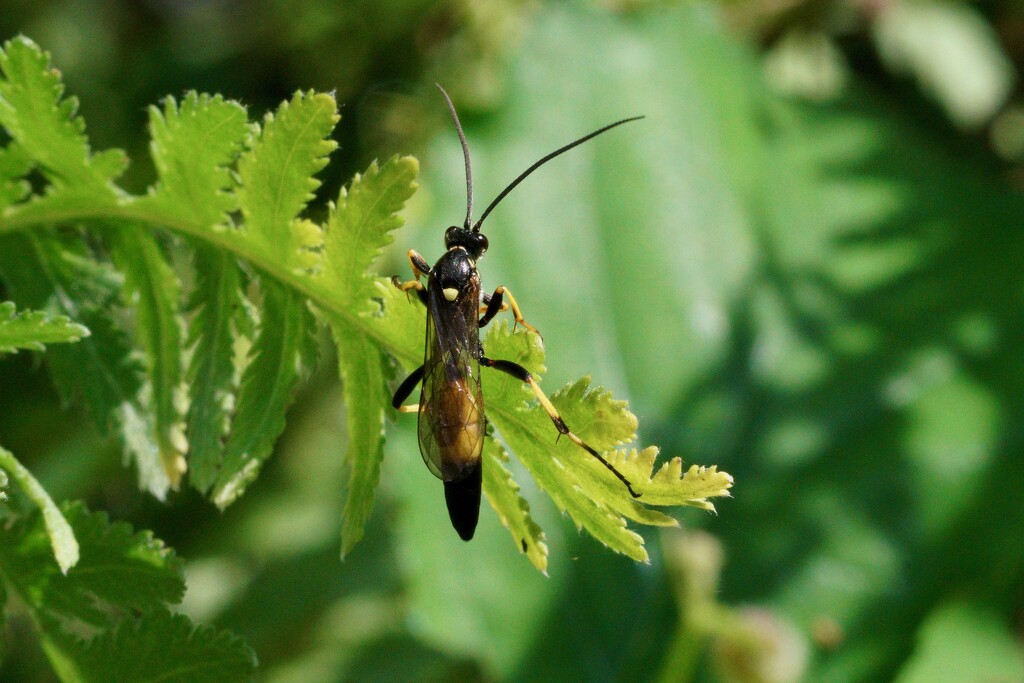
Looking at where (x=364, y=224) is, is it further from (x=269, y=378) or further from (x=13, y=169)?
(x=13, y=169)

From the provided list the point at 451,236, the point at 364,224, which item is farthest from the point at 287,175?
the point at 451,236

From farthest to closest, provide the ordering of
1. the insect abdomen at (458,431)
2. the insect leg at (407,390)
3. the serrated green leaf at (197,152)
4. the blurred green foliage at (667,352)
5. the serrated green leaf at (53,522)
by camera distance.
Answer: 1. the blurred green foliage at (667,352)
2. the insect leg at (407,390)
3. the insect abdomen at (458,431)
4. the serrated green leaf at (197,152)
5. the serrated green leaf at (53,522)

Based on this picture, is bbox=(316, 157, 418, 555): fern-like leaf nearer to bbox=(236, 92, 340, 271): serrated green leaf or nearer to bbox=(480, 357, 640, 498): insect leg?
bbox=(236, 92, 340, 271): serrated green leaf

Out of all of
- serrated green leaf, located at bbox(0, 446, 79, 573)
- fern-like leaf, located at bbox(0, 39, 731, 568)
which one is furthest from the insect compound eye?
serrated green leaf, located at bbox(0, 446, 79, 573)

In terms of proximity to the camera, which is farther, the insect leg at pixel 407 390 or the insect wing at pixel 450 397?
the insect leg at pixel 407 390

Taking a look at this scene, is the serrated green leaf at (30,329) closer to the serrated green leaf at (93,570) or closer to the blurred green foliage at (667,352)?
the serrated green leaf at (93,570)

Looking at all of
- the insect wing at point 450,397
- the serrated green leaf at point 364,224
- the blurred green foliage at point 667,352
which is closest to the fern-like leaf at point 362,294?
the serrated green leaf at point 364,224
